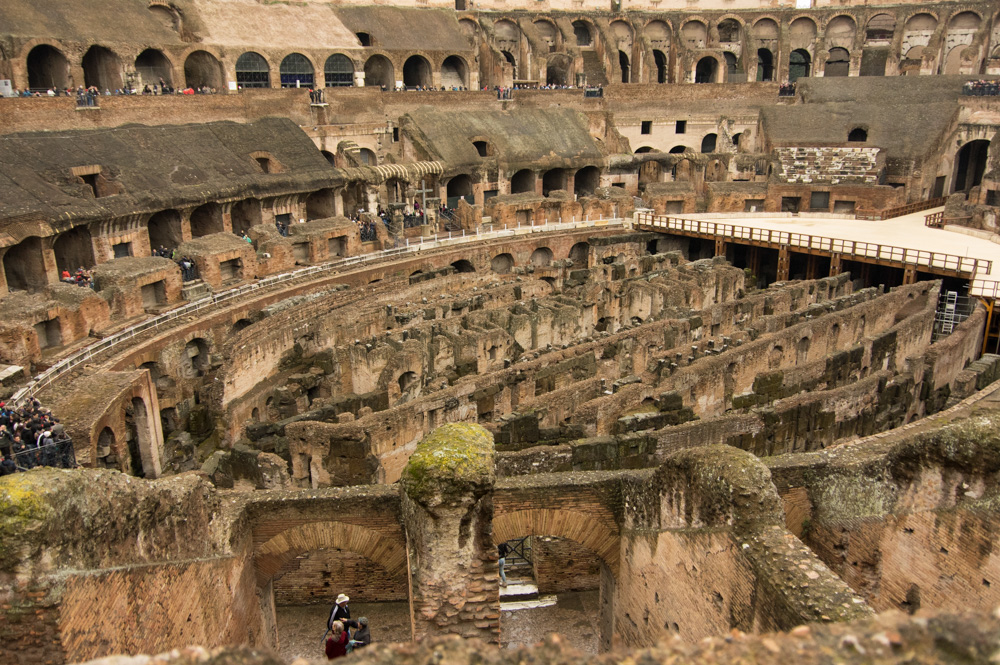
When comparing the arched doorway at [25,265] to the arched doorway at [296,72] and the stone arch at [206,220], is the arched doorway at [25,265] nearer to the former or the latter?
the stone arch at [206,220]

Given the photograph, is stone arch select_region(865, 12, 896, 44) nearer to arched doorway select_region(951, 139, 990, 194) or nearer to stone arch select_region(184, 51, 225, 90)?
arched doorway select_region(951, 139, 990, 194)

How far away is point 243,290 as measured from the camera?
2527 centimetres

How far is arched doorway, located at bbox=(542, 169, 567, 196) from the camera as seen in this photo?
4178cm

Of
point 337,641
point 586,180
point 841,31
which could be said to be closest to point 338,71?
point 586,180

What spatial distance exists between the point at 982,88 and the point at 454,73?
94.1ft

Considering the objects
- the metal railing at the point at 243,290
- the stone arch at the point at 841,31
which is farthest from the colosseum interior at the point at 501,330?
the stone arch at the point at 841,31

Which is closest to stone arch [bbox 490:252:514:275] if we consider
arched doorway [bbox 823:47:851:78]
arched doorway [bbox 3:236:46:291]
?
arched doorway [bbox 3:236:46:291]

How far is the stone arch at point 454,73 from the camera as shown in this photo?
46.6 metres

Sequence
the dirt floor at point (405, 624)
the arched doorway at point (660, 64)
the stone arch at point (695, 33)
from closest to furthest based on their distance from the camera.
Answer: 1. the dirt floor at point (405, 624)
2. the stone arch at point (695, 33)
3. the arched doorway at point (660, 64)

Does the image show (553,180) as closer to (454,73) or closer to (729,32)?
(454,73)

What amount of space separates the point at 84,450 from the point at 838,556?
13.3 metres

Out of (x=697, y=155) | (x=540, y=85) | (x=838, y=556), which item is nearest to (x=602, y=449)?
(x=838, y=556)

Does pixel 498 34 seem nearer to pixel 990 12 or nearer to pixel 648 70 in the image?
pixel 648 70

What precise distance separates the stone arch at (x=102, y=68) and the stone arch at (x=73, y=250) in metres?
13.0
